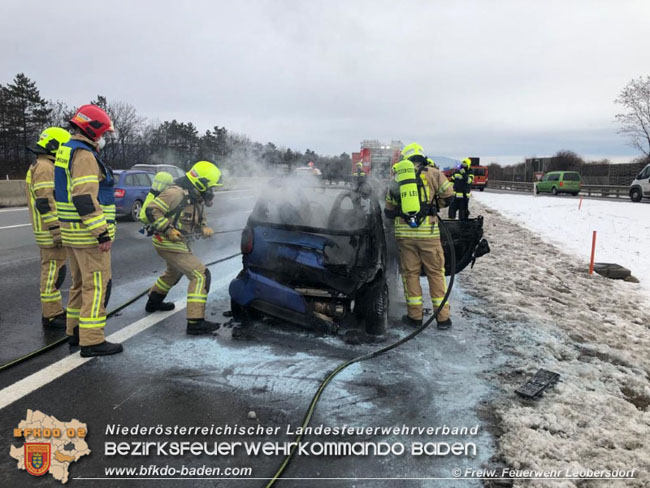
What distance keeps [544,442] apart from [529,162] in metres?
54.9

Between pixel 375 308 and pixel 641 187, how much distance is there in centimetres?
2572

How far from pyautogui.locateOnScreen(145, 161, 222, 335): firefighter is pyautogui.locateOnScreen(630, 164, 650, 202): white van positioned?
2616 centimetres

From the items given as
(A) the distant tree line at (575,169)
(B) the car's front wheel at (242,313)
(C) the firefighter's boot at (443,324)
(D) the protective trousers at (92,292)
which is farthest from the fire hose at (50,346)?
(A) the distant tree line at (575,169)

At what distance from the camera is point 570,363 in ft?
12.8

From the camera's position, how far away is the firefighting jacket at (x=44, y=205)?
4.69 m

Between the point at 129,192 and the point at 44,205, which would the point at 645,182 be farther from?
the point at 44,205

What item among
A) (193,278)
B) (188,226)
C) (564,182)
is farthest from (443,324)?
(564,182)

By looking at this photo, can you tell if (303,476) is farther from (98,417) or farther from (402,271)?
(402,271)

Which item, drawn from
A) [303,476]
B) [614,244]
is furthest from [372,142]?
[303,476]

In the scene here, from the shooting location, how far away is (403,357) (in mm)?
4008

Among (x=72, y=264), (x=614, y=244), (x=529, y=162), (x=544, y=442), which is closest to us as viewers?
(x=544, y=442)

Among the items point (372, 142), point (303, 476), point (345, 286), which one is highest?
point (372, 142)

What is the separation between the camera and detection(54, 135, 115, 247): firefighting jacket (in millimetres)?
3719

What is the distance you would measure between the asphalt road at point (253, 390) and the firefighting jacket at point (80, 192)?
1.10 metres
